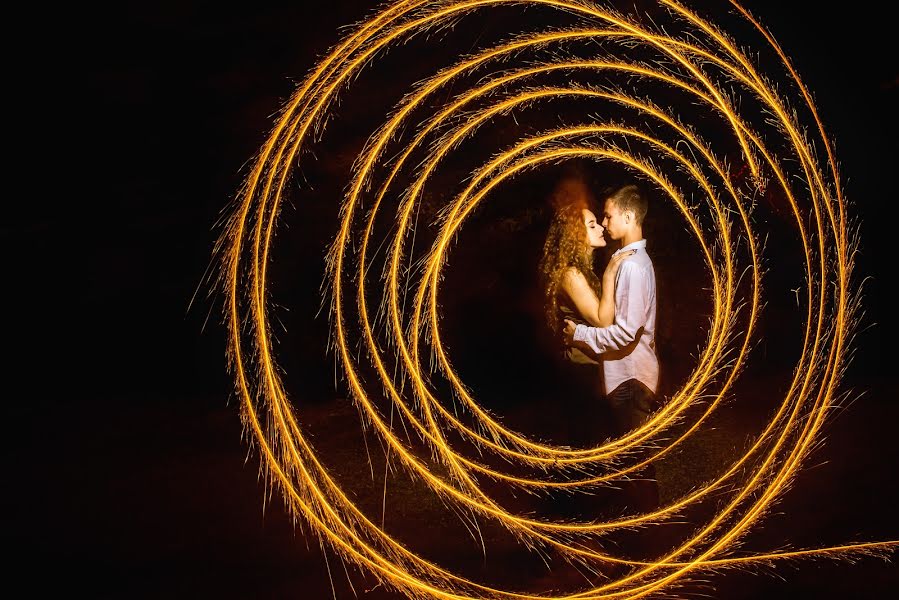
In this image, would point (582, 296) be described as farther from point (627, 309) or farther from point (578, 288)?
point (627, 309)

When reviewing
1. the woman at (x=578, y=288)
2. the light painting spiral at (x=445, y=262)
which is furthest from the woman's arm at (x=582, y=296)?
the light painting spiral at (x=445, y=262)

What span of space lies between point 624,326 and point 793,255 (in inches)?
81.2

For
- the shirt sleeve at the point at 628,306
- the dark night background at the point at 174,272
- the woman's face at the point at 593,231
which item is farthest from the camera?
the dark night background at the point at 174,272

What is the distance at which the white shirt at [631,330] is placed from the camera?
290cm

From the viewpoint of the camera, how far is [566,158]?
3445 millimetres

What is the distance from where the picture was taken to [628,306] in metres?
2.91

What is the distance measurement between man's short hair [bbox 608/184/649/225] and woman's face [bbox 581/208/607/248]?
0.37 feet

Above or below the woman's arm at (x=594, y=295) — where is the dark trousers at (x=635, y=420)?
below

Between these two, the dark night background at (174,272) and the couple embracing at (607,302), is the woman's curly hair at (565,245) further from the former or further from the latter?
the dark night background at (174,272)

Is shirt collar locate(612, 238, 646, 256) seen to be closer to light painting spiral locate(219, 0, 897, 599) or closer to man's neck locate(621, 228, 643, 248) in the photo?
man's neck locate(621, 228, 643, 248)

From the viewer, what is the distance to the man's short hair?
294 cm

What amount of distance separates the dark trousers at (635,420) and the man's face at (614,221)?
0.63 m

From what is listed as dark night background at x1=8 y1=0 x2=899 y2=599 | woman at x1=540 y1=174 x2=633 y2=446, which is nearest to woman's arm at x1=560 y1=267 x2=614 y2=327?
woman at x1=540 y1=174 x2=633 y2=446

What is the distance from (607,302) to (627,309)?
0.30ft
